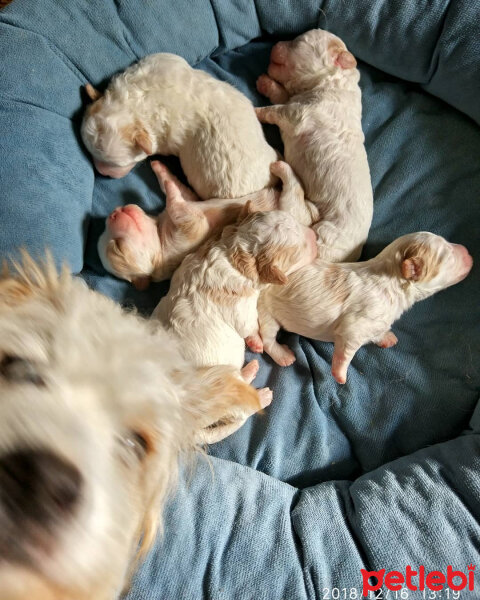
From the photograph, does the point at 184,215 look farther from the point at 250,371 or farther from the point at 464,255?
the point at 464,255

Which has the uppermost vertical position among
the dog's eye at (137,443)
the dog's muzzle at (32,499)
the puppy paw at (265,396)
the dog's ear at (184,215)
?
the dog's muzzle at (32,499)

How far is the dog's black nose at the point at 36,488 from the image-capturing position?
0.66m

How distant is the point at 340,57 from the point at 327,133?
332 mm

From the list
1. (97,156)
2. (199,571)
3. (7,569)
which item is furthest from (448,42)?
(7,569)

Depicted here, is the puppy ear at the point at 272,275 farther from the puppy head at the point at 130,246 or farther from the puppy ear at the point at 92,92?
the puppy ear at the point at 92,92

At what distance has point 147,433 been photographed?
944mm

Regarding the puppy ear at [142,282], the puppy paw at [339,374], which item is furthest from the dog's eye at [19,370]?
the puppy paw at [339,374]

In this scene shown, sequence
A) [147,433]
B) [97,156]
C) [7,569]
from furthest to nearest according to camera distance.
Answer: [97,156]
[147,433]
[7,569]

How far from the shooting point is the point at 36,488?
2.22 ft

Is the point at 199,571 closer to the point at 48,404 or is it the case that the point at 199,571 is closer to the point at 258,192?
the point at 48,404

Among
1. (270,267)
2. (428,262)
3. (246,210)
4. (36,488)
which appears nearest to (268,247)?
(270,267)

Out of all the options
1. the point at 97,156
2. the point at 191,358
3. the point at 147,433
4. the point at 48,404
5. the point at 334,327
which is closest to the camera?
the point at 48,404

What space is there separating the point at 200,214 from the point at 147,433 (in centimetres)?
108

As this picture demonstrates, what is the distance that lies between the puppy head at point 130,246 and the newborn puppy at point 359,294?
44cm
